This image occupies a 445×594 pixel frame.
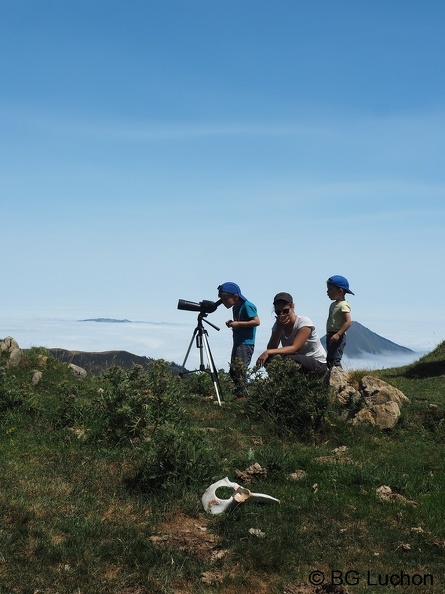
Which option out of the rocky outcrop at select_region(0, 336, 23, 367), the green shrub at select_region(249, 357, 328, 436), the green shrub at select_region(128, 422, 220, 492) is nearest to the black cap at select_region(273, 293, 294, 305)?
the green shrub at select_region(249, 357, 328, 436)

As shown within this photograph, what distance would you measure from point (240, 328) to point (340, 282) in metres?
1.99

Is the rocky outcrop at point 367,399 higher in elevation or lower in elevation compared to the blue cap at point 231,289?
lower

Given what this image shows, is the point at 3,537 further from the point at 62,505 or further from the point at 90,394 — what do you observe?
the point at 90,394

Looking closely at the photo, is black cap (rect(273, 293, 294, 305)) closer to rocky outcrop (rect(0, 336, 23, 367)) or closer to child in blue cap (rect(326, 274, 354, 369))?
child in blue cap (rect(326, 274, 354, 369))

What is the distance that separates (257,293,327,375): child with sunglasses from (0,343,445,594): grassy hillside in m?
0.59

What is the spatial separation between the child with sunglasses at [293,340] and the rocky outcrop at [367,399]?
0.73 meters

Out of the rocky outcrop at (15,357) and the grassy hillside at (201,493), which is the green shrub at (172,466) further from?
the rocky outcrop at (15,357)

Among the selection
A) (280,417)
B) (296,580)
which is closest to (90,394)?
(280,417)

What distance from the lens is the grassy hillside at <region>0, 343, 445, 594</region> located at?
20.9ft

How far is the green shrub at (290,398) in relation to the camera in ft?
36.1

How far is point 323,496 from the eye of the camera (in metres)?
8.05

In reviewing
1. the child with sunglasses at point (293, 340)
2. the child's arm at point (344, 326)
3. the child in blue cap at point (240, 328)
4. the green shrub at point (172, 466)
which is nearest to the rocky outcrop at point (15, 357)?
the child in blue cap at point (240, 328)

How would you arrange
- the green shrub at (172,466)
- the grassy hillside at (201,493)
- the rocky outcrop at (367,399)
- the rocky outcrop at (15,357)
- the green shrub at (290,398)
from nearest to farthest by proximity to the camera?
the grassy hillside at (201,493)
the green shrub at (172,466)
the green shrub at (290,398)
the rocky outcrop at (367,399)
the rocky outcrop at (15,357)

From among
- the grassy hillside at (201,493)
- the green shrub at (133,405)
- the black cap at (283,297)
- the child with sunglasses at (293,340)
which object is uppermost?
the black cap at (283,297)
